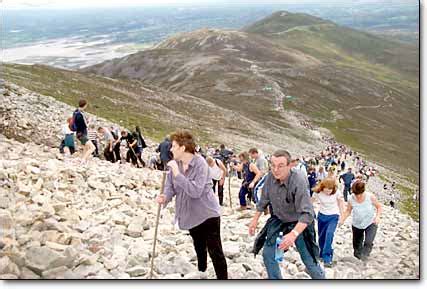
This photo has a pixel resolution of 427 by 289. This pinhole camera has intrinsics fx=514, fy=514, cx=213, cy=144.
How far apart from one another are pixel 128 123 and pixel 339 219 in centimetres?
1202

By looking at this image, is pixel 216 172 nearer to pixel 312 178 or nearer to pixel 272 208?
pixel 272 208

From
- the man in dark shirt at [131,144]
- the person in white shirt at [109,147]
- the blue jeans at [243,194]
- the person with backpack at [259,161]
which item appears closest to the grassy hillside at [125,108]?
the man in dark shirt at [131,144]

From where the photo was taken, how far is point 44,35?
1277 cm

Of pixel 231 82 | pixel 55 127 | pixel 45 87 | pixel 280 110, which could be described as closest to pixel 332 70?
pixel 231 82

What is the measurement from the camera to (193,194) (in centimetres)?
626

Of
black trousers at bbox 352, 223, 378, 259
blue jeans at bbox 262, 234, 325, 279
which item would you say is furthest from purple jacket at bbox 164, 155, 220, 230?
black trousers at bbox 352, 223, 378, 259

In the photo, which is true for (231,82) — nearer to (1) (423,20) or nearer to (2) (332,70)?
(2) (332,70)

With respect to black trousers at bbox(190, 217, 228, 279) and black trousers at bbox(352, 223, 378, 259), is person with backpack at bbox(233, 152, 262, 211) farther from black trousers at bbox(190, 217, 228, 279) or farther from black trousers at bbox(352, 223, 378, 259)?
black trousers at bbox(190, 217, 228, 279)

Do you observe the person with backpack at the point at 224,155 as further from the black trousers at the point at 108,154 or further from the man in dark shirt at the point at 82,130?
the man in dark shirt at the point at 82,130

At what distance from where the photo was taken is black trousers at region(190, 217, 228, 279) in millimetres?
6617

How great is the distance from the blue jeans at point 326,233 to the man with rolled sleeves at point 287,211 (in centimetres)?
153

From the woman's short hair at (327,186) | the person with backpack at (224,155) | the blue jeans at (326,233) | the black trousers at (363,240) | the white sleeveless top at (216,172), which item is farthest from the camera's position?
the person with backpack at (224,155)

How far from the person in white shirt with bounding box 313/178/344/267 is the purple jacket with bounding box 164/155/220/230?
7.28ft

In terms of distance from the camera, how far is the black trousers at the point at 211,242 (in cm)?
662
